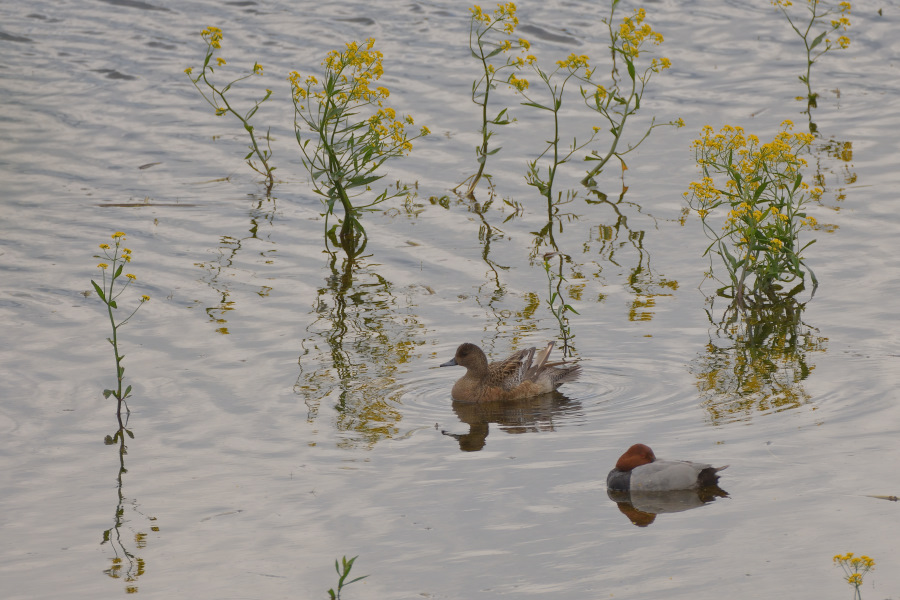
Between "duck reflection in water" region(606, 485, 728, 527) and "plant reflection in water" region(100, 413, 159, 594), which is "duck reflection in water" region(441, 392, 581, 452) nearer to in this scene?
"duck reflection in water" region(606, 485, 728, 527)

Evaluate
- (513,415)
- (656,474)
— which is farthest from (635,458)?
(513,415)

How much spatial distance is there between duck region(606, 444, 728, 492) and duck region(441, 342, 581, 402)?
1989mm

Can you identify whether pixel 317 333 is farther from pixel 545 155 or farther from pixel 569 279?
pixel 545 155

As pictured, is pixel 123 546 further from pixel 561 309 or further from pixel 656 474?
pixel 561 309

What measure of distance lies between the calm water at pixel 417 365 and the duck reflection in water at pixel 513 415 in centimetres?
4

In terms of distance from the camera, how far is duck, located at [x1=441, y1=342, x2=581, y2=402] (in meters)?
9.95

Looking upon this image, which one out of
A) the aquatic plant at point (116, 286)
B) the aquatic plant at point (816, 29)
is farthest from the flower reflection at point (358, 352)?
the aquatic plant at point (816, 29)

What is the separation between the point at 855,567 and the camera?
6.18 metres

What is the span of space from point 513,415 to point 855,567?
407 cm

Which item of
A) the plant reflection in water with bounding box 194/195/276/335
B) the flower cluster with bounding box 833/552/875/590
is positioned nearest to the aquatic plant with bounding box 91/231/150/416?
the plant reflection in water with bounding box 194/195/276/335

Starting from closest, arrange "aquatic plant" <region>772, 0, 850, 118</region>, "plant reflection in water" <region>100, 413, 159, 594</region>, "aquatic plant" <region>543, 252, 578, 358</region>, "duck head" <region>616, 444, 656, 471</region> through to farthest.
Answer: "plant reflection in water" <region>100, 413, 159, 594</region>, "duck head" <region>616, 444, 656, 471</region>, "aquatic plant" <region>543, 252, 578, 358</region>, "aquatic plant" <region>772, 0, 850, 118</region>

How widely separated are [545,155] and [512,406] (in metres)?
6.75

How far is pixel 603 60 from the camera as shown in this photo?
19547mm

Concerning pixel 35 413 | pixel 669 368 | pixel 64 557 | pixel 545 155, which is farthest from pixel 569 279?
pixel 64 557
